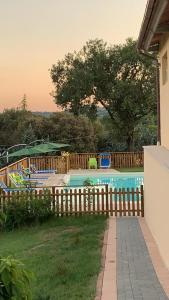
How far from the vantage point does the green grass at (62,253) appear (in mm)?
6141

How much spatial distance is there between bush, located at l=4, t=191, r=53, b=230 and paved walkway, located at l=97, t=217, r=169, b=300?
232 cm

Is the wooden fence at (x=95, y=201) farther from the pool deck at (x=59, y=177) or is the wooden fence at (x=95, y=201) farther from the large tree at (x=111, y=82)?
the large tree at (x=111, y=82)

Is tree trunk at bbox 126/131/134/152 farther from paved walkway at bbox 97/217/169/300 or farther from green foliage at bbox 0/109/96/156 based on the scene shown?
paved walkway at bbox 97/217/169/300

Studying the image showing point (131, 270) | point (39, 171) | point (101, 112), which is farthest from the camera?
point (101, 112)

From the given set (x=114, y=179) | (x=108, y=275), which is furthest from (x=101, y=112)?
(x=108, y=275)

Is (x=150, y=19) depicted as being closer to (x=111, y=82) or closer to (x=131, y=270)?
(x=131, y=270)

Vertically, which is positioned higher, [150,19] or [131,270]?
[150,19]

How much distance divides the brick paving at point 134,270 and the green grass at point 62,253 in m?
0.40

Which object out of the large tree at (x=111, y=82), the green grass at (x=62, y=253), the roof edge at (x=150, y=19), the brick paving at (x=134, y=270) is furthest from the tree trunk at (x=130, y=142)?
the roof edge at (x=150, y=19)

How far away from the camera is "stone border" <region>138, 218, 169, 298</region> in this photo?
20.9ft

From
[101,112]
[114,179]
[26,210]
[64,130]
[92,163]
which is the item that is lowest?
[114,179]

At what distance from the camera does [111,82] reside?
3275 cm

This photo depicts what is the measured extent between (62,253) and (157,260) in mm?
1825

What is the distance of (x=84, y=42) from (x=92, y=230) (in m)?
24.9
